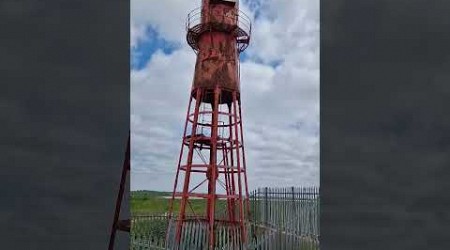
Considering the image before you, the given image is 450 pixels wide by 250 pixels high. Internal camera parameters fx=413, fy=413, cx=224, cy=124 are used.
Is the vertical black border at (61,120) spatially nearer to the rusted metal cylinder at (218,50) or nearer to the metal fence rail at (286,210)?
the rusted metal cylinder at (218,50)

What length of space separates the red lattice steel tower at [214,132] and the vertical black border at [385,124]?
1.35 feet

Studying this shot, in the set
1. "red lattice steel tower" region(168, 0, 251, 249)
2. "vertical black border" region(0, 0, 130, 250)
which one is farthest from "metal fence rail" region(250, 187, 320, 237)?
"vertical black border" region(0, 0, 130, 250)

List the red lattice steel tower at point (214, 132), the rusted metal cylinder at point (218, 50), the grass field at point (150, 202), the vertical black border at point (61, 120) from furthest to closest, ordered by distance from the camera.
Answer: the rusted metal cylinder at point (218, 50) → the red lattice steel tower at point (214, 132) → the grass field at point (150, 202) → the vertical black border at point (61, 120)

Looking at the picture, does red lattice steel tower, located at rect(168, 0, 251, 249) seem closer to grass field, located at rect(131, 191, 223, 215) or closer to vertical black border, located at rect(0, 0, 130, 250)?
grass field, located at rect(131, 191, 223, 215)

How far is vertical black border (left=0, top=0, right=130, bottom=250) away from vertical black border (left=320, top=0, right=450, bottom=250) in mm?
678

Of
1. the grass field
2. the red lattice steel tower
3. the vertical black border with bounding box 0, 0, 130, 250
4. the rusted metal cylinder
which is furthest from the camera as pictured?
the rusted metal cylinder

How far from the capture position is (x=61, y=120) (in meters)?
1.11

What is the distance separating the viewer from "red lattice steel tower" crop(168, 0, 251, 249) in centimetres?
161

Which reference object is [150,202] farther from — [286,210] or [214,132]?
[286,210]

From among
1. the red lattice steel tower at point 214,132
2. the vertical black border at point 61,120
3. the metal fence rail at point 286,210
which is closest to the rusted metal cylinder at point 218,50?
the red lattice steel tower at point 214,132

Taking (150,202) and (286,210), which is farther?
(286,210)

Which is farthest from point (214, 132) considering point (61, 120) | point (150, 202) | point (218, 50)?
point (61, 120)

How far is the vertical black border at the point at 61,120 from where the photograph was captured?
1.06 meters

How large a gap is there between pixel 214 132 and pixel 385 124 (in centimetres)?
87
